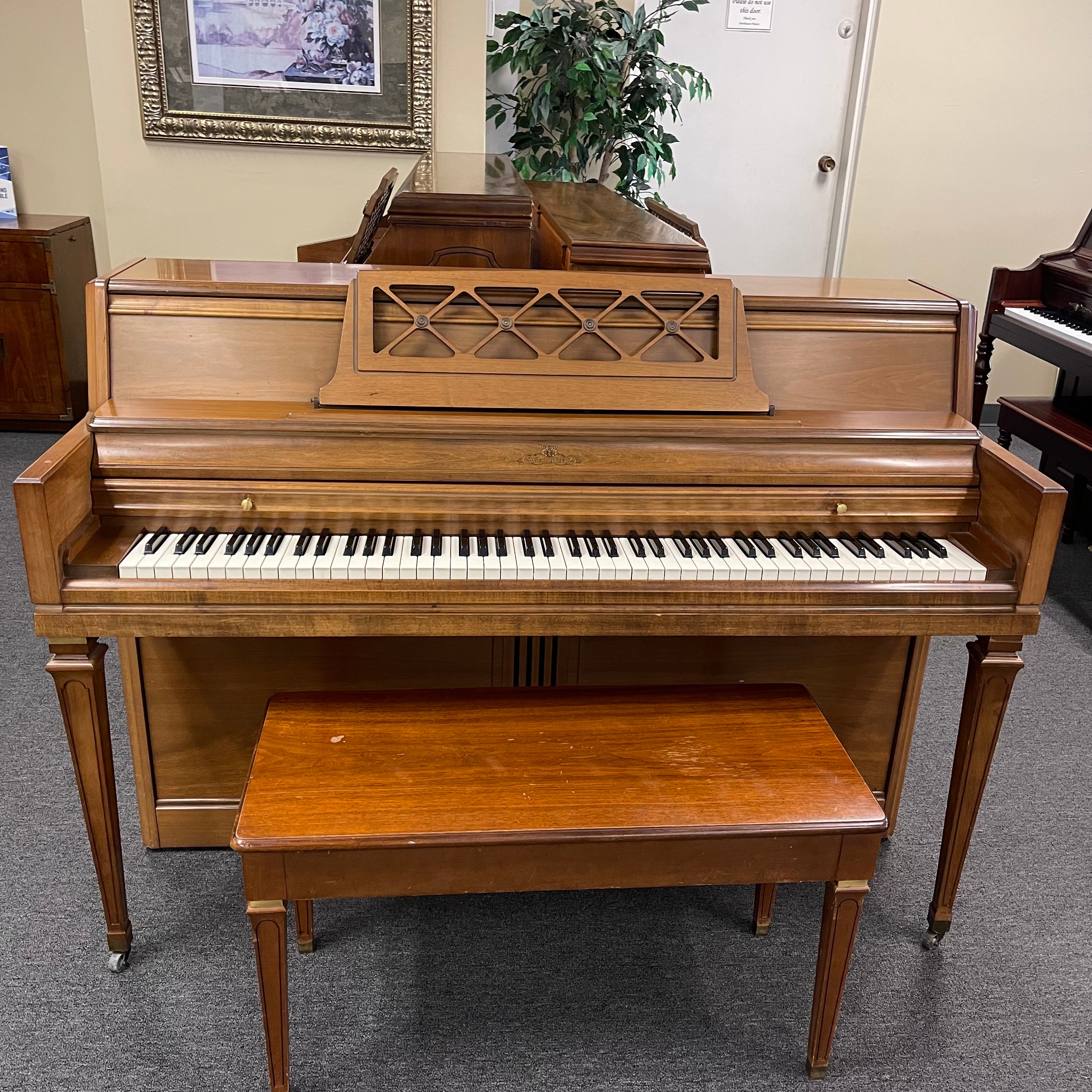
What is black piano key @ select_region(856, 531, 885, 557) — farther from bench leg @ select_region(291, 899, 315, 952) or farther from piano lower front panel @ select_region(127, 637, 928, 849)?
bench leg @ select_region(291, 899, 315, 952)

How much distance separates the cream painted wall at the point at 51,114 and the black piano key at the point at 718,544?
3791mm

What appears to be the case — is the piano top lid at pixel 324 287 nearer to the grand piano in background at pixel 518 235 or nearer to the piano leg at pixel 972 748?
the grand piano in background at pixel 518 235

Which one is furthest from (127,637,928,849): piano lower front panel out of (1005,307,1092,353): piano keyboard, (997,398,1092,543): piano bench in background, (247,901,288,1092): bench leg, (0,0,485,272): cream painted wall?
(0,0,485,272): cream painted wall

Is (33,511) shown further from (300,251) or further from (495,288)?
(300,251)

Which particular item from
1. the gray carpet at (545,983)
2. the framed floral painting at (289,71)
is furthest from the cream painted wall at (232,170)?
the gray carpet at (545,983)

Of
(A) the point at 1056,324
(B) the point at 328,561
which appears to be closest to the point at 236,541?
(B) the point at 328,561

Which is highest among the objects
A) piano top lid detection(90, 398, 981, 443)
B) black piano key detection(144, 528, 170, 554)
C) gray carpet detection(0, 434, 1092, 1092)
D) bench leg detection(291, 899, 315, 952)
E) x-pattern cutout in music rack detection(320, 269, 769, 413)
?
x-pattern cutout in music rack detection(320, 269, 769, 413)

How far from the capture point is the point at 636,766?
4.95 ft

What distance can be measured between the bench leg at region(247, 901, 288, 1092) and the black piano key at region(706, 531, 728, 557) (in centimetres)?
88

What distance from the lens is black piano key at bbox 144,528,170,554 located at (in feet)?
5.26

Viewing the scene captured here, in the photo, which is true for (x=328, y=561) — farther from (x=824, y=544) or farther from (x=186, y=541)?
(x=824, y=544)

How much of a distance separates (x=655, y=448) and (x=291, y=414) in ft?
2.08

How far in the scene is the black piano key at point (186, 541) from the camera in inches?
63.0

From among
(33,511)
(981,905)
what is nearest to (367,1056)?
(33,511)
